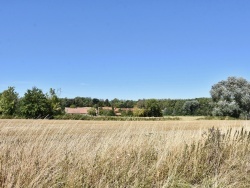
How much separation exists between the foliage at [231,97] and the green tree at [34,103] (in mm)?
43456

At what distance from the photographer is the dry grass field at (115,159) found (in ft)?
13.4

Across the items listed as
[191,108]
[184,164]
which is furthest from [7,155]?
[191,108]

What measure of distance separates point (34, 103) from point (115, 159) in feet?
272

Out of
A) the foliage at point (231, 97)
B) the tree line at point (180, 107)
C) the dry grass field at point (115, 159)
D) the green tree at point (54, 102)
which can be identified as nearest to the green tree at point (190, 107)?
the tree line at point (180, 107)

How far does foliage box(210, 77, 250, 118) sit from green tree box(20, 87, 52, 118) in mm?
43456

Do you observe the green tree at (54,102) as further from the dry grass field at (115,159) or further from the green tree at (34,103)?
the dry grass field at (115,159)

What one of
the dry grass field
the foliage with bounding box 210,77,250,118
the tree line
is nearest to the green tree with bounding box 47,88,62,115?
the tree line

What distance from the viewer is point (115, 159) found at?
16.7 ft

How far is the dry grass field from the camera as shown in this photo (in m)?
4.08

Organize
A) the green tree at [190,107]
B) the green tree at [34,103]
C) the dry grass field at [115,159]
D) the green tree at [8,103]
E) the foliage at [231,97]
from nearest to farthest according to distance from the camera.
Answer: the dry grass field at [115,159], the foliage at [231,97], the green tree at [34,103], the green tree at [8,103], the green tree at [190,107]

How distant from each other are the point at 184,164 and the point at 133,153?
0.95 m

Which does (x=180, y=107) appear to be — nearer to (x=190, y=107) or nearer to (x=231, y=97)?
(x=190, y=107)

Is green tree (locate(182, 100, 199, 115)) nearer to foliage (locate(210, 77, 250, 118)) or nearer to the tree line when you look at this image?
the tree line

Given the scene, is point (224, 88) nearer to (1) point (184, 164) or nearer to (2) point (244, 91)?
(2) point (244, 91)
